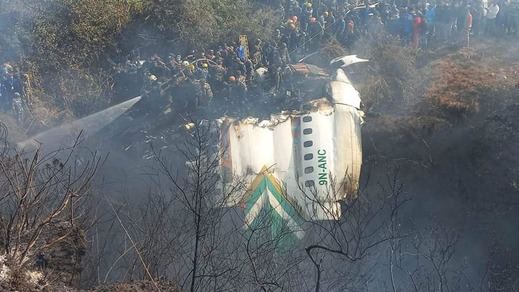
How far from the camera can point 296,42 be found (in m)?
20.0

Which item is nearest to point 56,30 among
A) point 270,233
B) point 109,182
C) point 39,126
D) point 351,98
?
point 39,126

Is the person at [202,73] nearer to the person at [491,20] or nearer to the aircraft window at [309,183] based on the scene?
the aircraft window at [309,183]

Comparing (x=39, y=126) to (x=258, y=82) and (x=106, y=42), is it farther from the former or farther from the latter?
(x=258, y=82)

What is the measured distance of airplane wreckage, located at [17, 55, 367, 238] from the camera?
14.0 meters

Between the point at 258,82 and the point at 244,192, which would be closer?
the point at 244,192

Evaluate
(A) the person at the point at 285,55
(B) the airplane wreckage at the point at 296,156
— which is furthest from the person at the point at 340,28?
(B) the airplane wreckage at the point at 296,156

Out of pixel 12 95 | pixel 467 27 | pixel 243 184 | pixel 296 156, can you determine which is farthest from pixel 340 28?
pixel 12 95

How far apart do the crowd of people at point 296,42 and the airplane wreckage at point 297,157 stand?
8.62 feet

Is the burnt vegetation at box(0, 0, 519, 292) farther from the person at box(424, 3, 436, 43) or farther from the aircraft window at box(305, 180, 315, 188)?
the aircraft window at box(305, 180, 315, 188)

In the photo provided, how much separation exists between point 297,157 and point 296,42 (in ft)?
20.4

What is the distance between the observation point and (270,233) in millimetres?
12883

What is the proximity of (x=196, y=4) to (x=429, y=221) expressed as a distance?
11768 millimetres

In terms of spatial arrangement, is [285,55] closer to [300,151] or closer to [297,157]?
[300,151]

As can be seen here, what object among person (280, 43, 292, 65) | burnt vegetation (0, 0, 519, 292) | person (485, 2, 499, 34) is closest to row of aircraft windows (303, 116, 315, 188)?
burnt vegetation (0, 0, 519, 292)
